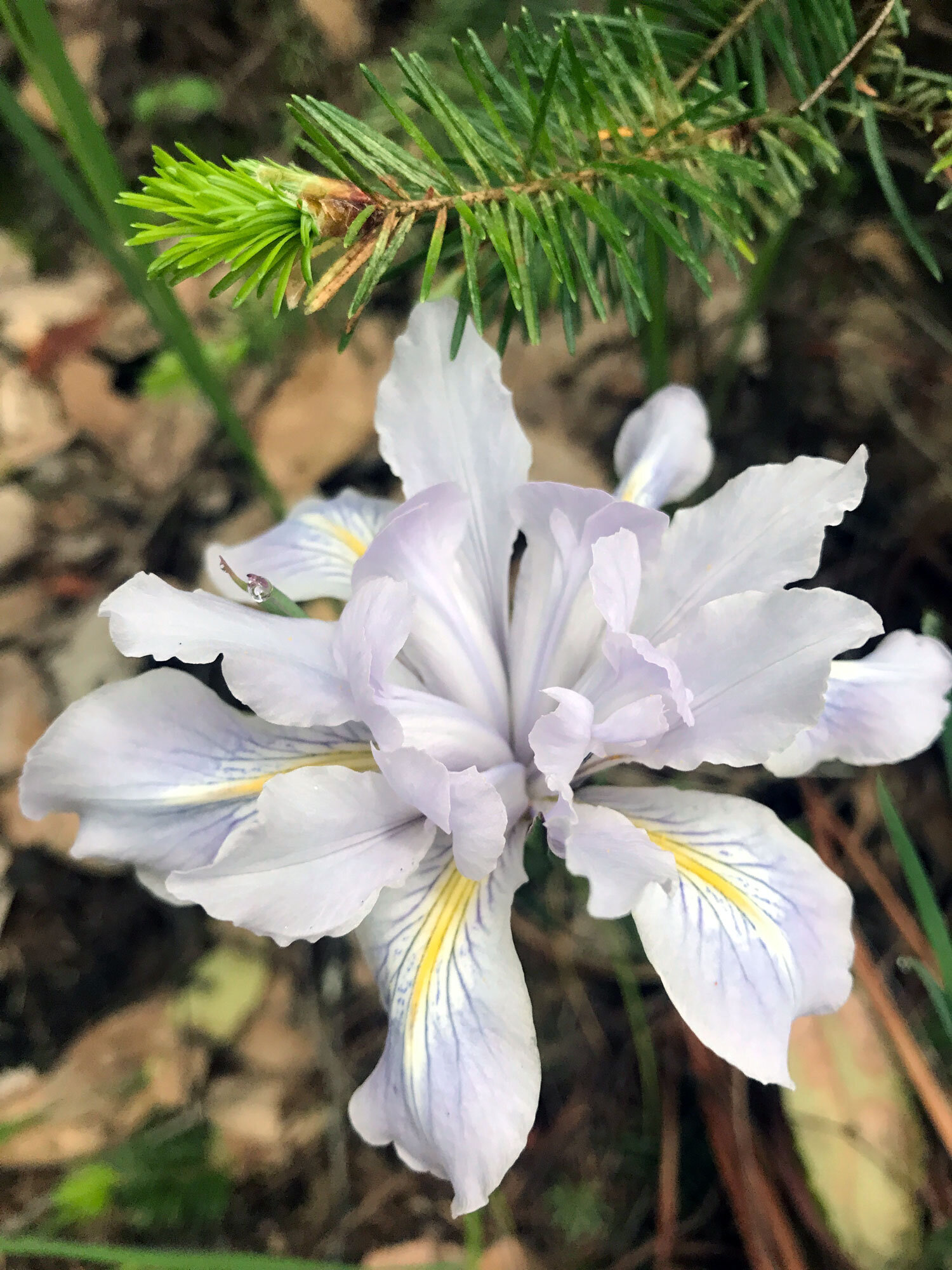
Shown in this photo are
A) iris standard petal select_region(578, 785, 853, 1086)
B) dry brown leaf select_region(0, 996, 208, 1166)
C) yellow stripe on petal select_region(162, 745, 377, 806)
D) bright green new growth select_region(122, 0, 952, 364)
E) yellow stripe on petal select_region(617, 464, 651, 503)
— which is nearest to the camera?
bright green new growth select_region(122, 0, 952, 364)

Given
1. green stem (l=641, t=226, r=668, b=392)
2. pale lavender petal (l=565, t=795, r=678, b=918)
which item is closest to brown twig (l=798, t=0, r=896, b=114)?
green stem (l=641, t=226, r=668, b=392)

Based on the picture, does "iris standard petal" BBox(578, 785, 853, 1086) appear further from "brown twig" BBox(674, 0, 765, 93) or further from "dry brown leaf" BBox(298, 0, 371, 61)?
"dry brown leaf" BBox(298, 0, 371, 61)

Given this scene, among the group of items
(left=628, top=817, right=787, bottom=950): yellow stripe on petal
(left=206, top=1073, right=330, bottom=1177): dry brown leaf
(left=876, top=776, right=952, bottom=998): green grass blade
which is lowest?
(left=206, top=1073, right=330, bottom=1177): dry brown leaf

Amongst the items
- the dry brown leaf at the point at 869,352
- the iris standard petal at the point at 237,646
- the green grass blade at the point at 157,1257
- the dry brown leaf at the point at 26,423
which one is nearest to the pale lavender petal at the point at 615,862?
the iris standard petal at the point at 237,646

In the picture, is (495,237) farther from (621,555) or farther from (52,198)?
(52,198)

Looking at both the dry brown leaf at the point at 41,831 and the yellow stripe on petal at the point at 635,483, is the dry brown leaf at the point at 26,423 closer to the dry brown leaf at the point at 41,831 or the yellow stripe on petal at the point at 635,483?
the dry brown leaf at the point at 41,831

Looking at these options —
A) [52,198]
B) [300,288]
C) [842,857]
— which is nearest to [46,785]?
[300,288]
